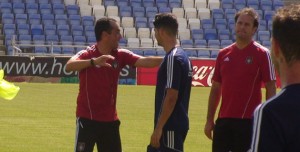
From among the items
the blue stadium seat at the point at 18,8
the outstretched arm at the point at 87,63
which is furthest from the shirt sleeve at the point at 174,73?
the blue stadium seat at the point at 18,8

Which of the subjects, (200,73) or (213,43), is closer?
(200,73)

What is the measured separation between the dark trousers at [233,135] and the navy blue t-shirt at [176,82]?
22.8 inches

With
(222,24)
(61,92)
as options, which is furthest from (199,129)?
(222,24)

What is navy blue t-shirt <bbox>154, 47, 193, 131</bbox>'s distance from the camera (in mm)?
7055

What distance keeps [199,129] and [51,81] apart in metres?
16.7

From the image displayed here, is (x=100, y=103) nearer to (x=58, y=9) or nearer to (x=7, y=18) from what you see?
(x=7, y=18)

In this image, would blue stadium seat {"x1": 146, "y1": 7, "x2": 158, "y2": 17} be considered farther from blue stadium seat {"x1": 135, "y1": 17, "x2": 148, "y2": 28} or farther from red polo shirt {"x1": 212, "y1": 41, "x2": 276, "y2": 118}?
red polo shirt {"x1": 212, "y1": 41, "x2": 276, "y2": 118}

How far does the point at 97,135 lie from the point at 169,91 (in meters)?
1.25

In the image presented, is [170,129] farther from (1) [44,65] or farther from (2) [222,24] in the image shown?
(2) [222,24]

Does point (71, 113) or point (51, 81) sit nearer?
point (71, 113)

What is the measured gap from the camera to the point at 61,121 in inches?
698

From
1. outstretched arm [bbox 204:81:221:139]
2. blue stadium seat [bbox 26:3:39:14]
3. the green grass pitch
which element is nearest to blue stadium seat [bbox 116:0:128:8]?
blue stadium seat [bbox 26:3:39:14]

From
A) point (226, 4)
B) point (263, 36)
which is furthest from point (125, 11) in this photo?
point (263, 36)

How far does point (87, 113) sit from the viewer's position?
7.95 metres
